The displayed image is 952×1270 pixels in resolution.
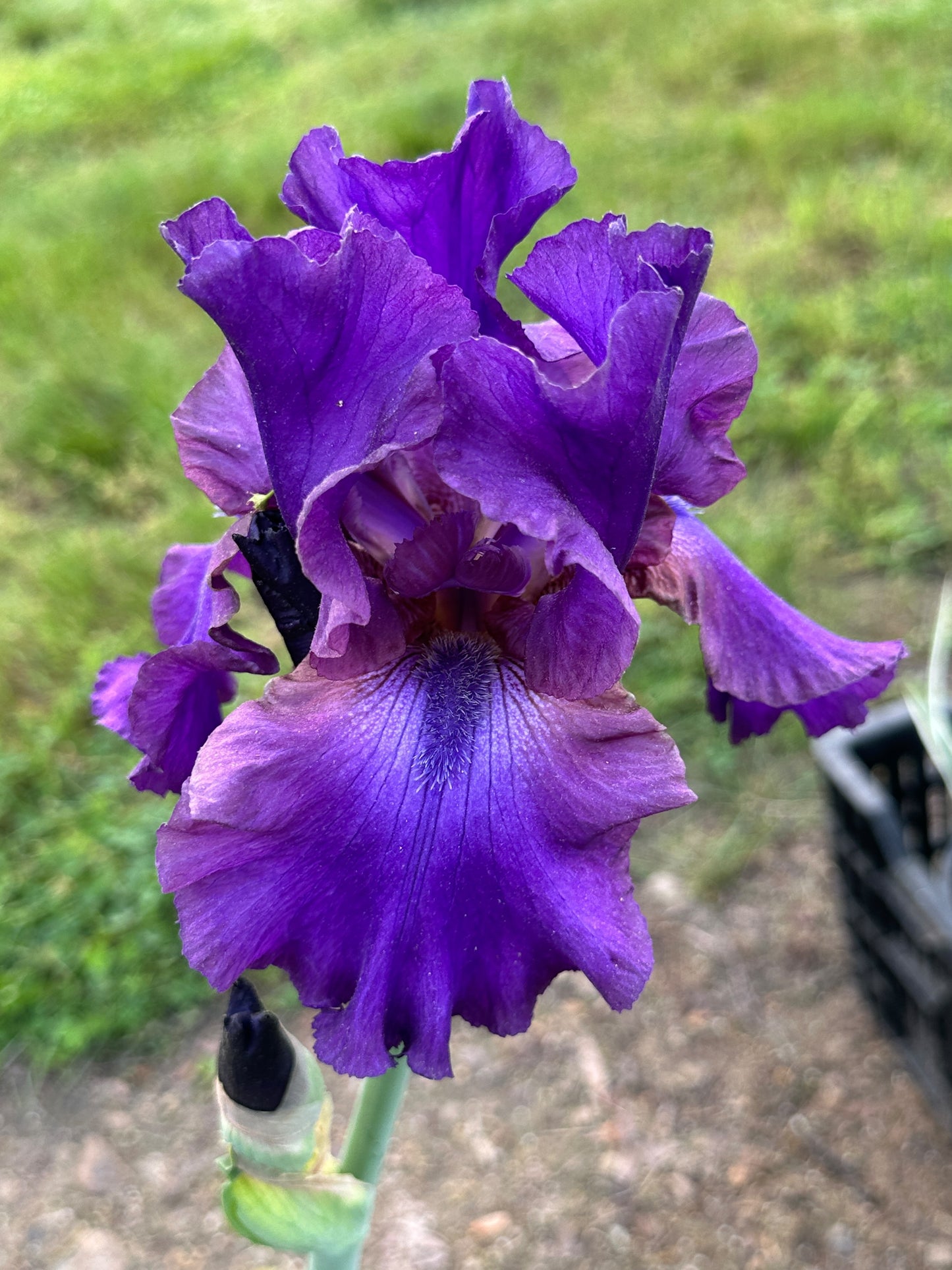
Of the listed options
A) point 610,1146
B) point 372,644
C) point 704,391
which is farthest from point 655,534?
point 610,1146

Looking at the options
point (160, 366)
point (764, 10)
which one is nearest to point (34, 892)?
point (160, 366)

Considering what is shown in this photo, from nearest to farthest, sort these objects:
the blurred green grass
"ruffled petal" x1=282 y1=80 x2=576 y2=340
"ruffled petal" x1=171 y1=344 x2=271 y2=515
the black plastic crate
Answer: "ruffled petal" x1=282 y1=80 x2=576 y2=340, "ruffled petal" x1=171 y1=344 x2=271 y2=515, the black plastic crate, the blurred green grass

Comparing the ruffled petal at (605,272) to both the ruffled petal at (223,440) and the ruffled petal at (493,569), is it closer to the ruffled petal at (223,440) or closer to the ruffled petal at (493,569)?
the ruffled petal at (493,569)

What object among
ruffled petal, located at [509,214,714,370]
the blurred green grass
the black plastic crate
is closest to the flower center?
ruffled petal, located at [509,214,714,370]

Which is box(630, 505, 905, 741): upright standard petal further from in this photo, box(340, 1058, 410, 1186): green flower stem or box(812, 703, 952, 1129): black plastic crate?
box(812, 703, 952, 1129): black plastic crate

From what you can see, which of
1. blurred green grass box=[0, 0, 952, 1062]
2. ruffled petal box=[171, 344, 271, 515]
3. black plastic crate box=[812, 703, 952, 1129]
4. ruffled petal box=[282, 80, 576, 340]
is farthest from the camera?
blurred green grass box=[0, 0, 952, 1062]

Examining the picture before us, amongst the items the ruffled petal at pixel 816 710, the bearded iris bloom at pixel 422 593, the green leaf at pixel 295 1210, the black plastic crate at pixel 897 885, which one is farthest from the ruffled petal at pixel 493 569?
the black plastic crate at pixel 897 885
